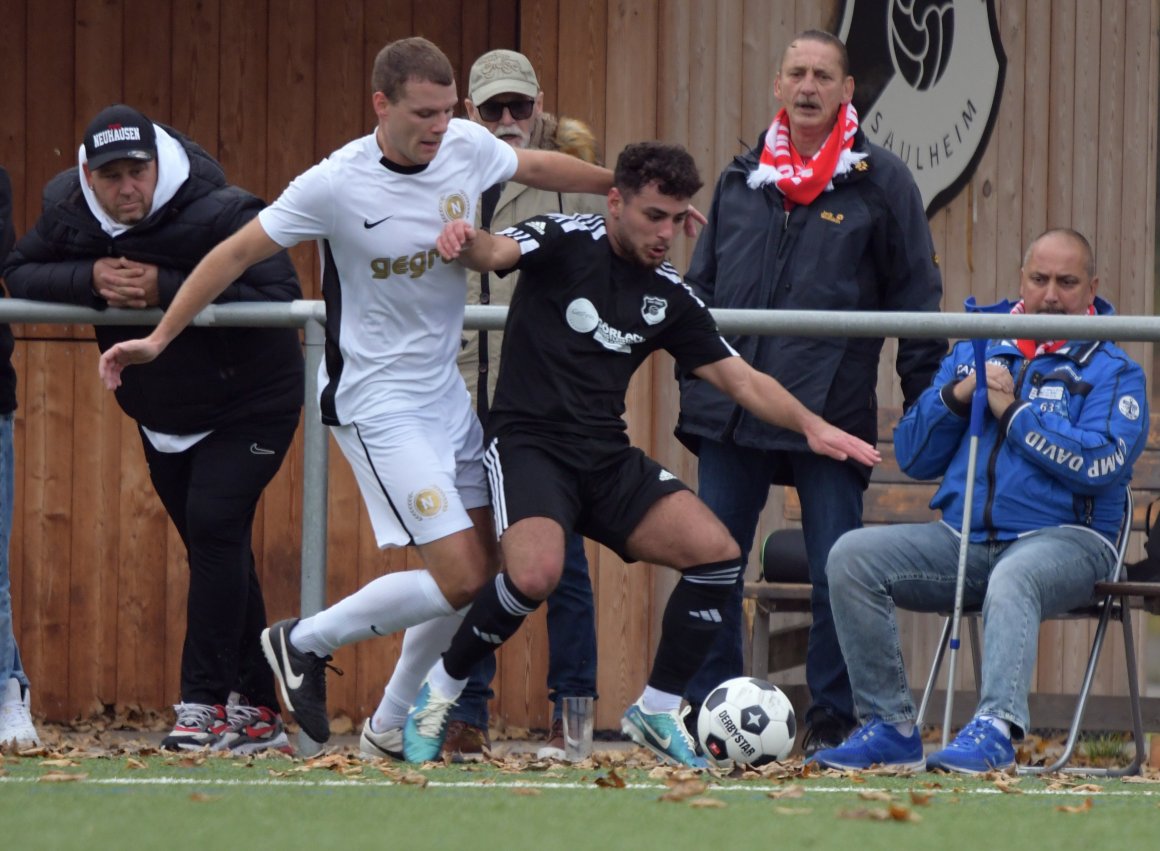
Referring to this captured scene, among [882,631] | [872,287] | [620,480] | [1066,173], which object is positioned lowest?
[882,631]

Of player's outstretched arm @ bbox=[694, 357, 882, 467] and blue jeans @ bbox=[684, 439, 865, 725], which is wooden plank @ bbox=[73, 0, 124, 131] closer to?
blue jeans @ bbox=[684, 439, 865, 725]

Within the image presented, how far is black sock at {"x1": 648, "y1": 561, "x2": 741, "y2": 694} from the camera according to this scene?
18.7ft

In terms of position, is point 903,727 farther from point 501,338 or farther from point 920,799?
point 501,338

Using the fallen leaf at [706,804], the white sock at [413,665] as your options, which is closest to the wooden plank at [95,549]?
the white sock at [413,665]

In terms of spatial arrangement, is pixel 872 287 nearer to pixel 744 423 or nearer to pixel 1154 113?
pixel 744 423

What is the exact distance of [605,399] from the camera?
575 centimetres

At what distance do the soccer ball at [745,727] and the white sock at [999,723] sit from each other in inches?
21.2

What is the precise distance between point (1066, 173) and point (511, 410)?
3807 millimetres

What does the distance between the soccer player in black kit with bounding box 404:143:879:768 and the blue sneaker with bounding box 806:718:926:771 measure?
0.40 meters

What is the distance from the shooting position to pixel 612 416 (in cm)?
579

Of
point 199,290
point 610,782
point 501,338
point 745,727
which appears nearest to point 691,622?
point 745,727

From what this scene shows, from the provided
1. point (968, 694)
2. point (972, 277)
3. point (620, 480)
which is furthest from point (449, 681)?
point (972, 277)

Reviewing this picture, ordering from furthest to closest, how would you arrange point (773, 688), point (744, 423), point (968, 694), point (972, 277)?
point (972, 277) → point (968, 694) → point (744, 423) → point (773, 688)

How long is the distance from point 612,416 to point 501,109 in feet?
4.20
